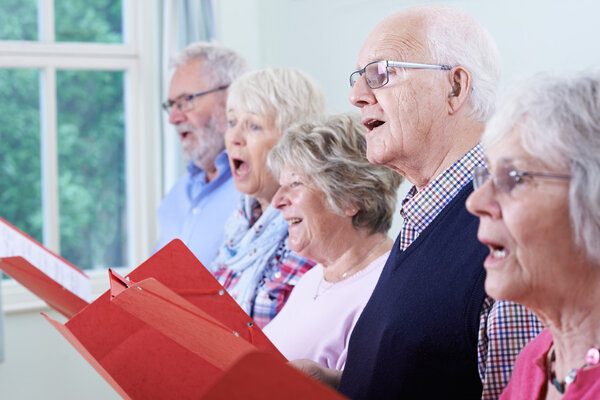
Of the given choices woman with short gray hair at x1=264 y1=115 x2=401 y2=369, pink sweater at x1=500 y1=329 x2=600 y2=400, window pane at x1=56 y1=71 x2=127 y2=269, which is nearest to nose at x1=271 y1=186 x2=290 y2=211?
woman with short gray hair at x1=264 y1=115 x2=401 y2=369

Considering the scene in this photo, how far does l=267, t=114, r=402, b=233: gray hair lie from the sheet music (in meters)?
0.63

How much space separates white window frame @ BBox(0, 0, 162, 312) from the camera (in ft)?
Answer: 11.9

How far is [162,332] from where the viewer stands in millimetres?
1051

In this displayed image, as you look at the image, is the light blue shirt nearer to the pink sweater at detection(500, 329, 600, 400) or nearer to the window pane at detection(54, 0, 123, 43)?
the window pane at detection(54, 0, 123, 43)

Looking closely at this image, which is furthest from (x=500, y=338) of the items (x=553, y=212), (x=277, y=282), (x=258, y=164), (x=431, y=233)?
(x=258, y=164)

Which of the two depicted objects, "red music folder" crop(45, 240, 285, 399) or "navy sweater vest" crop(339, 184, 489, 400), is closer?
"red music folder" crop(45, 240, 285, 399)

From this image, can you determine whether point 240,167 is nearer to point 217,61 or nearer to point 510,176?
point 217,61

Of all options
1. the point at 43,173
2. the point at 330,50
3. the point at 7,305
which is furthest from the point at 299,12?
the point at 7,305

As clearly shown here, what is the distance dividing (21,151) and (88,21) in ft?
2.54

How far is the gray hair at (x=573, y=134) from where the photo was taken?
2.71 ft

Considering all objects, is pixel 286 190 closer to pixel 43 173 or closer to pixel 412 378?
pixel 412 378

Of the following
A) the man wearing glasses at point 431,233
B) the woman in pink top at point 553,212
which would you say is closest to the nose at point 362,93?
the man wearing glasses at point 431,233

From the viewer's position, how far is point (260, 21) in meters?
3.55

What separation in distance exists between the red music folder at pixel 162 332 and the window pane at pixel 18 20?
9.31ft
